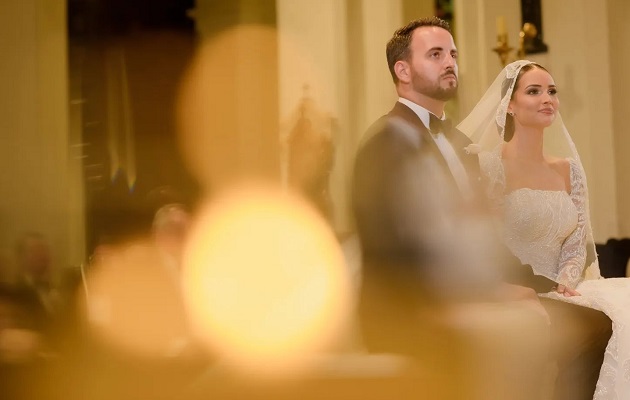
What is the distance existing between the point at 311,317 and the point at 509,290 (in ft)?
3.03

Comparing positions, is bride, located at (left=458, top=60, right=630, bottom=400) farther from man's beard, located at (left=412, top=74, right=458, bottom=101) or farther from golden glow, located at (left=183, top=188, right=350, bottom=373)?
golden glow, located at (left=183, top=188, right=350, bottom=373)

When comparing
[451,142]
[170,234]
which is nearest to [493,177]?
[451,142]

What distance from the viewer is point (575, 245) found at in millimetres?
2891

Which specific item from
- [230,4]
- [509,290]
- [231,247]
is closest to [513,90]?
[509,290]

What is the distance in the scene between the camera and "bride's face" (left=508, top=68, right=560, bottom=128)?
280cm

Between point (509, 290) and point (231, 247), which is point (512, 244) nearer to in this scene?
point (509, 290)

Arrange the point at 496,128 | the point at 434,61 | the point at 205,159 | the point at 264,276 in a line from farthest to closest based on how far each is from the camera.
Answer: the point at 205,159
the point at 264,276
the point at 496,128
the point at 434,61

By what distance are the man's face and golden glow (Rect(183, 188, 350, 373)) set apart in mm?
963

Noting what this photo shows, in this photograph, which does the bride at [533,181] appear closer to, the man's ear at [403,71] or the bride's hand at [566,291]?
the bride's hand at [566,291]

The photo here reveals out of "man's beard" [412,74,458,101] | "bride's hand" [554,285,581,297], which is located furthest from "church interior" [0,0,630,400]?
"man's beard" [412,74,458,101]

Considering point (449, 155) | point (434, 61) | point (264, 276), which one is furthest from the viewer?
point (264, 276)

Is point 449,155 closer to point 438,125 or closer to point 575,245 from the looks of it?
point 438,125

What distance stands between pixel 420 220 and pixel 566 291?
2.52 feet

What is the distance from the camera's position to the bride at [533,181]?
2809 mm
